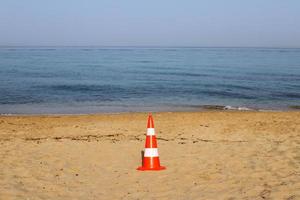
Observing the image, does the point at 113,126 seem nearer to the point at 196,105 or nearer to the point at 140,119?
the point at 140,119

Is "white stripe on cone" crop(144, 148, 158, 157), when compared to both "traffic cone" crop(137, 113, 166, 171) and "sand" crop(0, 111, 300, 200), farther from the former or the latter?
"sand" crop(0, 111, 300, 200)

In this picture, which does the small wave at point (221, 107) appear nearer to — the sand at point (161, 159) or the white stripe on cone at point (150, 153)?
the sand at point (161, 159)

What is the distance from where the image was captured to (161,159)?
23.9 feet

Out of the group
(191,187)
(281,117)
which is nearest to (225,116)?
(281,117)

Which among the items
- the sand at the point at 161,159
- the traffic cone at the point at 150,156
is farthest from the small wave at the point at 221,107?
the traffic cone at the point at 150,156

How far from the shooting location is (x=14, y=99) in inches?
810

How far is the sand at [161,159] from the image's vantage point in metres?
5.30

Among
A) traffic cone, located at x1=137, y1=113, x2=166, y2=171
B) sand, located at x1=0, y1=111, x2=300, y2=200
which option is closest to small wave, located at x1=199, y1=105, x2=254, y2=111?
sand, located at x1=0, y1=111, x2=300, y2=200

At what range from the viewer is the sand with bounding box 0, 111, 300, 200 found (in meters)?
5.30

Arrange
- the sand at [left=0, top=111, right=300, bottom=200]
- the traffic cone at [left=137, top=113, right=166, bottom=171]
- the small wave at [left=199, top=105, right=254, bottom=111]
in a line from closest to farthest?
1. the sand at [left=0, top=111, right=300, bottom=200]
2. the traffic cone at [left=137, top=113, right=166, bottom=171]
3. the small wave at [left=199, top=105, right=254, bottom=111]

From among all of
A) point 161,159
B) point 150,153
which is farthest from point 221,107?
point 150,153

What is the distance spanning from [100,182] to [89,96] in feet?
55.5

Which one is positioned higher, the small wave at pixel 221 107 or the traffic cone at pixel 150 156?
the small wave at pixel 221 107

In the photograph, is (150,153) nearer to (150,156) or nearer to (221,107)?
(150,156)
